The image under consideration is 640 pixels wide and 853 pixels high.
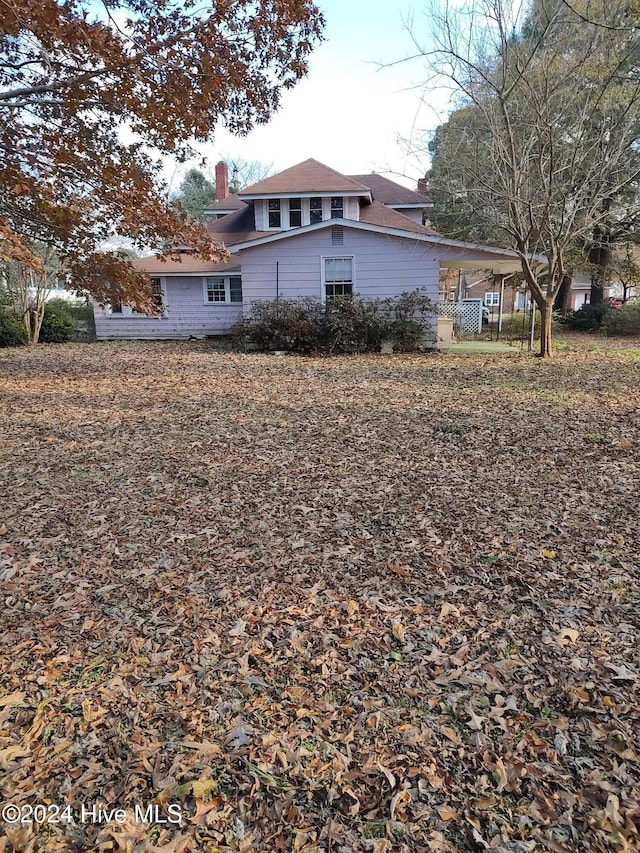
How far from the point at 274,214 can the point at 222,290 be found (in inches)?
136

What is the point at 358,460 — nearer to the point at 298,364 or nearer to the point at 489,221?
the point at 298,364

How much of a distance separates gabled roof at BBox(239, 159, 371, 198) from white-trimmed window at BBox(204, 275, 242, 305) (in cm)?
311

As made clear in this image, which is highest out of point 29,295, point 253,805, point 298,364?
point 29,295

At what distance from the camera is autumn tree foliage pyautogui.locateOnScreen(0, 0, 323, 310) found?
8.05 meters

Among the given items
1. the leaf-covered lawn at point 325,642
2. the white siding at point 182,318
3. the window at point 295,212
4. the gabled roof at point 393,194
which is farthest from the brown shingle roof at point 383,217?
the leaf-covered lawn at point 325,642

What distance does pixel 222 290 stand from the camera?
19688 millimetres

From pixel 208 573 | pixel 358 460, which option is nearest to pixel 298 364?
pixel 358 460

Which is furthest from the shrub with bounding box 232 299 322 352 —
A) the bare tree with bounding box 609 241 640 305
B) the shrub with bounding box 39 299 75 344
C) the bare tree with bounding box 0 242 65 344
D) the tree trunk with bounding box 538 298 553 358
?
the bare tree with bounding box 609 241 640 305

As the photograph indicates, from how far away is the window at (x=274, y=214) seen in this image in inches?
773

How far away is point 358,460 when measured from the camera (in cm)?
582

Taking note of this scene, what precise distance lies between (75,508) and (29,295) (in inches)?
→ 663

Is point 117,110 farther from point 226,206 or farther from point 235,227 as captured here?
point 226,206

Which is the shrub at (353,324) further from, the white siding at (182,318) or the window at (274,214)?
the window at (274,214)

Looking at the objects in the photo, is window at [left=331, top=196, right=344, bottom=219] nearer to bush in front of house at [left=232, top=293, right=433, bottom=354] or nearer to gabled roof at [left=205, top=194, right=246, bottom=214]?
bush in front of house at [left=232, top=293, right=433, bottom=354]
